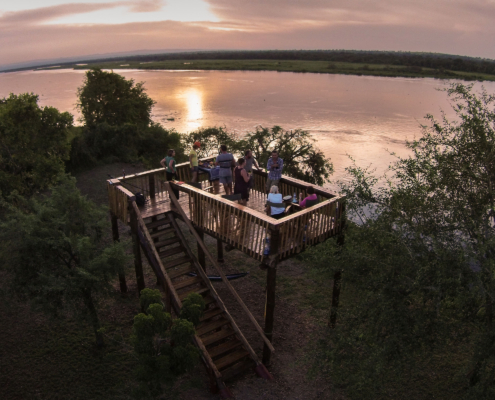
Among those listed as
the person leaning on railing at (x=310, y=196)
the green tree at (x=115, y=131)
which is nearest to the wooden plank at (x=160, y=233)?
the person leaning on railing at (x=310, y=196)

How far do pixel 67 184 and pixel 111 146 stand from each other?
24.7 metres

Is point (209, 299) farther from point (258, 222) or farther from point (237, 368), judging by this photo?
point (258, 222)

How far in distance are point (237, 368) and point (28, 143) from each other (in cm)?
1913

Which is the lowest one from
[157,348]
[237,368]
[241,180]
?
[237,368]

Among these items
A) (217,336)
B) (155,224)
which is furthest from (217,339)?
(155,224)

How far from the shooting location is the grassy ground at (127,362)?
950 cm

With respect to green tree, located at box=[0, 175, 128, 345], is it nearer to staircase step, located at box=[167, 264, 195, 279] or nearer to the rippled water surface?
staircase step, located at box=[167, 264, 195, 279]

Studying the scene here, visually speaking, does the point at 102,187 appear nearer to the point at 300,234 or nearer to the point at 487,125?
the point at 300,234

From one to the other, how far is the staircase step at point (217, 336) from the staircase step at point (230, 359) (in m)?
0.49

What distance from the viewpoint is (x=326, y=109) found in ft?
189

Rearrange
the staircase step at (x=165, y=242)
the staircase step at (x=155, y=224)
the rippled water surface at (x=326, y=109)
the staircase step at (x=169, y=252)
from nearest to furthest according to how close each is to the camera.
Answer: the staircase step at (x=169, y=252), the staircase step at (x=165, y=242), the staircase step at (x=155, y=224), the rippled water surface at (x=326, y=109)

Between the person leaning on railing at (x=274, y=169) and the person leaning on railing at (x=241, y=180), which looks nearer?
the person leaning on railing at (x=241, y=180)

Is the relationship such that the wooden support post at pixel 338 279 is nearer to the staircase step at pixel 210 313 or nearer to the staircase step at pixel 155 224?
the staircase step at pixel 210 313

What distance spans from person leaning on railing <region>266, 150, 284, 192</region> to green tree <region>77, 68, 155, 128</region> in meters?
30.1
